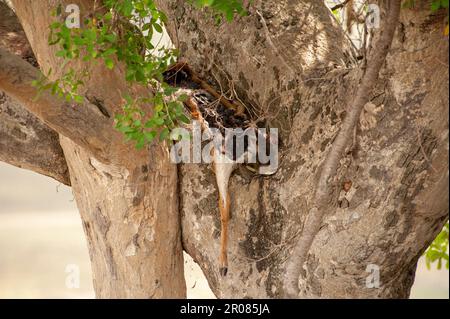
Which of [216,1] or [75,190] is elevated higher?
[216,1]

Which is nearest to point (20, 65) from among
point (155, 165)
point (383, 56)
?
point (155, 165)

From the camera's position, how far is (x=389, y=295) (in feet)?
8.78

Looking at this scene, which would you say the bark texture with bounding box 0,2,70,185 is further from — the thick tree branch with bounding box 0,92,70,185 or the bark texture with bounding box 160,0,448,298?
the bark texture with bounding box 160,0,448,298

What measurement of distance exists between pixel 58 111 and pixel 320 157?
92cm

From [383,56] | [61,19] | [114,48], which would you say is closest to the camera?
[383,56]

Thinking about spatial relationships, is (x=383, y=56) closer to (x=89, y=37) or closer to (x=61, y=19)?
(x=89, y=37)

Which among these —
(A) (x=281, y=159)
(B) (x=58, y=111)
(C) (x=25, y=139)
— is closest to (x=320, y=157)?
(A) (x=281, y=159)

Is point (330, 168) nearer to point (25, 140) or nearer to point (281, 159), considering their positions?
point (281, 159)

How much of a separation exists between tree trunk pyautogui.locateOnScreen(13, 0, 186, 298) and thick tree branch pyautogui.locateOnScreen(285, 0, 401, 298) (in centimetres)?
68

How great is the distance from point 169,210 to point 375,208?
848 millimetres

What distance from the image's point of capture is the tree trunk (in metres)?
2.86

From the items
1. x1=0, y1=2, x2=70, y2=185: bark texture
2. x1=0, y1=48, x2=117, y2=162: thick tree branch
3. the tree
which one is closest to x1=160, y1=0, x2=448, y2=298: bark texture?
the tree

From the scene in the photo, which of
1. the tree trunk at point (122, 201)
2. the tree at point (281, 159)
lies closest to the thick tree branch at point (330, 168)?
the tree at point (281, 159)

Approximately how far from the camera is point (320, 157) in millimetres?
2783
